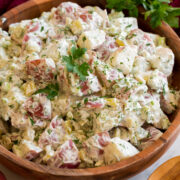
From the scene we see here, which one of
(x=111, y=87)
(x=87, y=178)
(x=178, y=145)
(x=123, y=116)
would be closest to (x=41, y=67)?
(x=111, y=87)

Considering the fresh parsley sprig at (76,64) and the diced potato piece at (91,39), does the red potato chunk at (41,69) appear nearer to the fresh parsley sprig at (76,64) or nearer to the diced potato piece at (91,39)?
the fresh parsley sprig at (76,64)

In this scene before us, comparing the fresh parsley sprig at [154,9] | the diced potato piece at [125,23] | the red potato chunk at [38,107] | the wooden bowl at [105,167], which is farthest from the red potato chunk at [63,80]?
the fresh parsley sprig at [154,9]

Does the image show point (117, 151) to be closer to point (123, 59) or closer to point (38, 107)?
point (38, 107)

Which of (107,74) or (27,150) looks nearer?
(27,150)

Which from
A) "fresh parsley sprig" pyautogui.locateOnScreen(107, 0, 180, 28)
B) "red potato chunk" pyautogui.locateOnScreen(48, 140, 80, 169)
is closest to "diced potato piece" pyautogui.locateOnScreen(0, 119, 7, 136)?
"red potato chunk" pyautogui.locateOnScreen(48, 140, 80, 169)

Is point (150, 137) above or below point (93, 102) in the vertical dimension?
below

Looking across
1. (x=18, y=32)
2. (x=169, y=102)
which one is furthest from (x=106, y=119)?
(x=18, y=32)
